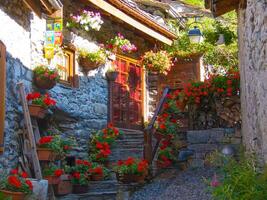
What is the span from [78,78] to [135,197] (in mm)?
3285

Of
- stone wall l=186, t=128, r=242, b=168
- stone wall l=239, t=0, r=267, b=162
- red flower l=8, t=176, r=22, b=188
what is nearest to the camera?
stone wall l=239, t=0, r=267, b=162

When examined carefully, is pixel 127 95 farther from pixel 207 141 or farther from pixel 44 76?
pixel 44 76

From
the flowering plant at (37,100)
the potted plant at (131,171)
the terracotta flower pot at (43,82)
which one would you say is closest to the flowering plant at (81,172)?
the potted plant at (131,171)

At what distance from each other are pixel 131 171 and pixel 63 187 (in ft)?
3.57

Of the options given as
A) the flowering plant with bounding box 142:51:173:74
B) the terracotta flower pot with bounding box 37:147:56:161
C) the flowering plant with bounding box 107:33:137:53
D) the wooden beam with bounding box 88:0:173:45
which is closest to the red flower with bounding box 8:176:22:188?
the terracotta flower pot with bounding box 37:147:56:161

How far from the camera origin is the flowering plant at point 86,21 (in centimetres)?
967

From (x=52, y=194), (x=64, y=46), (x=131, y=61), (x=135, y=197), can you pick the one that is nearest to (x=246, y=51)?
(x=135, y=197)

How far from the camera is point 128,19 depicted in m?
10.5

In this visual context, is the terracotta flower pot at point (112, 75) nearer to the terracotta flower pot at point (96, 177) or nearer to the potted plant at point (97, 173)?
the potted plant at point (97, 173)

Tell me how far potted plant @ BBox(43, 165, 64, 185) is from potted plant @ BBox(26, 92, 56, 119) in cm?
81

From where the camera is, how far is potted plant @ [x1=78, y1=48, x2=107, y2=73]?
32.5 feet

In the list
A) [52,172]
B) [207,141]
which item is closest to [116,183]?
[52,172]

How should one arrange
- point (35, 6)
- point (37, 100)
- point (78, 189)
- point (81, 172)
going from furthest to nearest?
point (81, 172), point (78, 189), point (35, 6), point (37, 100)

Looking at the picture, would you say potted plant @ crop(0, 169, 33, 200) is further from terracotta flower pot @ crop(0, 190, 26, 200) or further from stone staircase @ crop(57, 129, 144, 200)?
stone staircase @ crop(57, 129, 144, 200)
